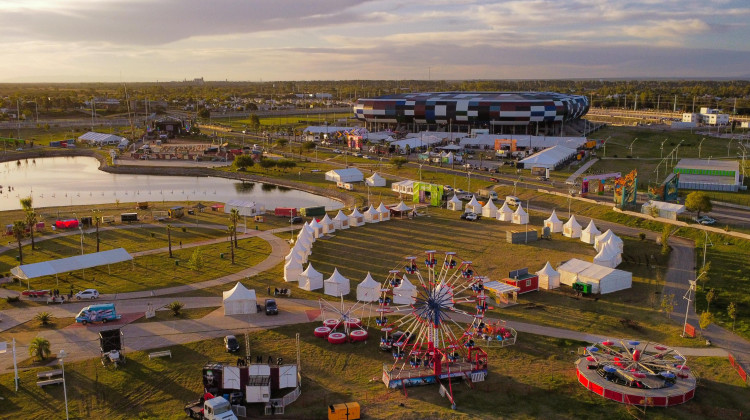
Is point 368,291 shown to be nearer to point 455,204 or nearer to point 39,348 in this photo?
point 39,348

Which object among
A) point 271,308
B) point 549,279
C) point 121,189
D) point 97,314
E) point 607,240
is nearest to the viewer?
point 97,314

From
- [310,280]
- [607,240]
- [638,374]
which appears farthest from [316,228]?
[638,374]

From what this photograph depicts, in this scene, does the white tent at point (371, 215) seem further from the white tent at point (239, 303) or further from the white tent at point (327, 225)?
the white tent at point (239, 303)

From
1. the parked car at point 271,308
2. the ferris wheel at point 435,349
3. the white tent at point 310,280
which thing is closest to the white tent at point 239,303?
the parked car at point 271,308

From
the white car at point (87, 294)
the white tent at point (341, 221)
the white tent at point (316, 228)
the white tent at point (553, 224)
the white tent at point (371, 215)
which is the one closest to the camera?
the white car at point (87, 294)

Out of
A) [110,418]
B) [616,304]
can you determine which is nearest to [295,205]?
[616,304]

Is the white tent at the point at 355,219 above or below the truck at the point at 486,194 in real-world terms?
below
